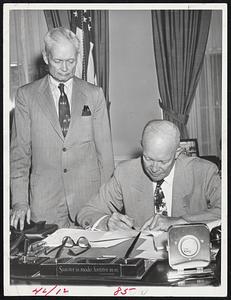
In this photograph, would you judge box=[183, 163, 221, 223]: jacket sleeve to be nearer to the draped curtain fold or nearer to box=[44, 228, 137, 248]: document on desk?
box=[44, 228, 137, 248]: document on desk

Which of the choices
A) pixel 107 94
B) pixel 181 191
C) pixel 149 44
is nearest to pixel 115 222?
pixel 181 191

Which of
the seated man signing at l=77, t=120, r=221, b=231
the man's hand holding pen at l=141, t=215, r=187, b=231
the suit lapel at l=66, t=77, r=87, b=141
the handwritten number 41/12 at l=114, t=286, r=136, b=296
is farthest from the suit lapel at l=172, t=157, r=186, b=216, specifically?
the suit lapel at l=66, t=77, r=87, b=141

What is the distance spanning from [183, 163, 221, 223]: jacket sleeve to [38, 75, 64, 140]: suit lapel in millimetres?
863

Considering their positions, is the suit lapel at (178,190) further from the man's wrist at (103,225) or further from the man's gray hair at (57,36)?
the man's gray hair at (57,36)

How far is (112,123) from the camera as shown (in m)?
2.58

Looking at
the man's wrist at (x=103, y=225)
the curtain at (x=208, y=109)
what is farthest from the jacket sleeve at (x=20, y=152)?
the curtain at (x=208, y=109)

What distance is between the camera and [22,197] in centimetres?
250

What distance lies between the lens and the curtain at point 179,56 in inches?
95.3

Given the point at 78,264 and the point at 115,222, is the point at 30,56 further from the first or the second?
the point at 78,264

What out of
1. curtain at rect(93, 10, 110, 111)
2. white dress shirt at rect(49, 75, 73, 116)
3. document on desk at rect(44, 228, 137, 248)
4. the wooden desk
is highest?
curtain at rect(93, 10, 110, 111)

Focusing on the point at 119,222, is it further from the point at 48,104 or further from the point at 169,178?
the point at 48,104

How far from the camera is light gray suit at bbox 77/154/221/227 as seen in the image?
2.44 m

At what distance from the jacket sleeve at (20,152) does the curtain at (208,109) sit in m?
0.98

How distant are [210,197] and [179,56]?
0.84 meters
